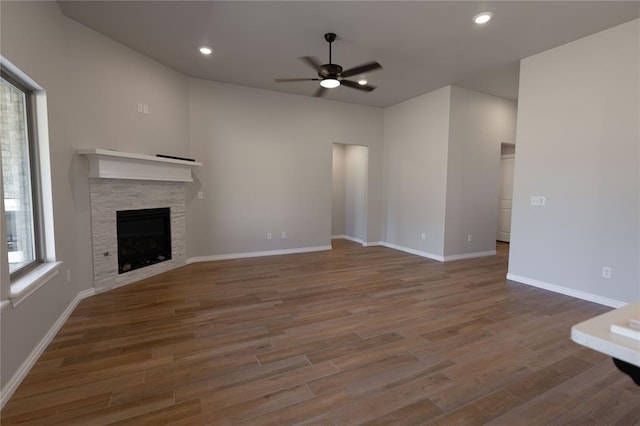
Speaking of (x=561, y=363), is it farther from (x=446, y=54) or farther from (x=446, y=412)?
(x=446, y=54)

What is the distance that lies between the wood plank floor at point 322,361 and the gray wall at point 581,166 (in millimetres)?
474

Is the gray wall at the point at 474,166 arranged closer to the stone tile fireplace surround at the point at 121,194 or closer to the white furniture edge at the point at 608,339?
the stone tile fireplace surround at the point at 121,194

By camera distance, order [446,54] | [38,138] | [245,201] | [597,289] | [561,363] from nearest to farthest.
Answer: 1. [561,363]
2. [38,138]
3. [597,289]
4. [446,54]
5. [245,201]

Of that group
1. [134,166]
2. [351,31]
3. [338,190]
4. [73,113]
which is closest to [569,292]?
[351,31]

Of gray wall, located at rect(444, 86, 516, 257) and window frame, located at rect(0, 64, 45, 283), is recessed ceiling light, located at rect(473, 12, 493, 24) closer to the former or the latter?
gray wall, located at rect(444, 86, 516, 257)

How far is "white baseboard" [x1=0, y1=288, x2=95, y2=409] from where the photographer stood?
1.77 meters

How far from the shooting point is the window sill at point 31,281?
1949mm

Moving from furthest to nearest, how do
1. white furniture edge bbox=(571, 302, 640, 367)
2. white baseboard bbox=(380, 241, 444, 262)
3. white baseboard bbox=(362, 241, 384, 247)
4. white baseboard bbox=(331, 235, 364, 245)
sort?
white baseboard bbox=(331, 235, 364, 245), white baseboard bbox=(362, 241, 384, 247), white baseboard bbox=(380, 241, 444, 262), white furniture edge bbox=(571, 302, 640, 367)

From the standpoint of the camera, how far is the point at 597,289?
3.40 metres

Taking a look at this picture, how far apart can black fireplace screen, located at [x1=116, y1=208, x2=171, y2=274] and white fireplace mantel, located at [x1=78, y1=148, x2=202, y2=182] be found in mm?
523

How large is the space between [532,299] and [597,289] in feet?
2.30

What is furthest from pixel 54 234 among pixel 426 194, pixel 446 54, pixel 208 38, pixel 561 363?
pixel 426 194

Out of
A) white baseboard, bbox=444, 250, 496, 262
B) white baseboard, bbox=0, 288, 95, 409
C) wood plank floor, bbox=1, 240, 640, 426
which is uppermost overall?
white baseboard, bbox=444, 250, 496, 262

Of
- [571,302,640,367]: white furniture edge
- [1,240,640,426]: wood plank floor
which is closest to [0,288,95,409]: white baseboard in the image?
[1,240,640,426]: wood plank floor
